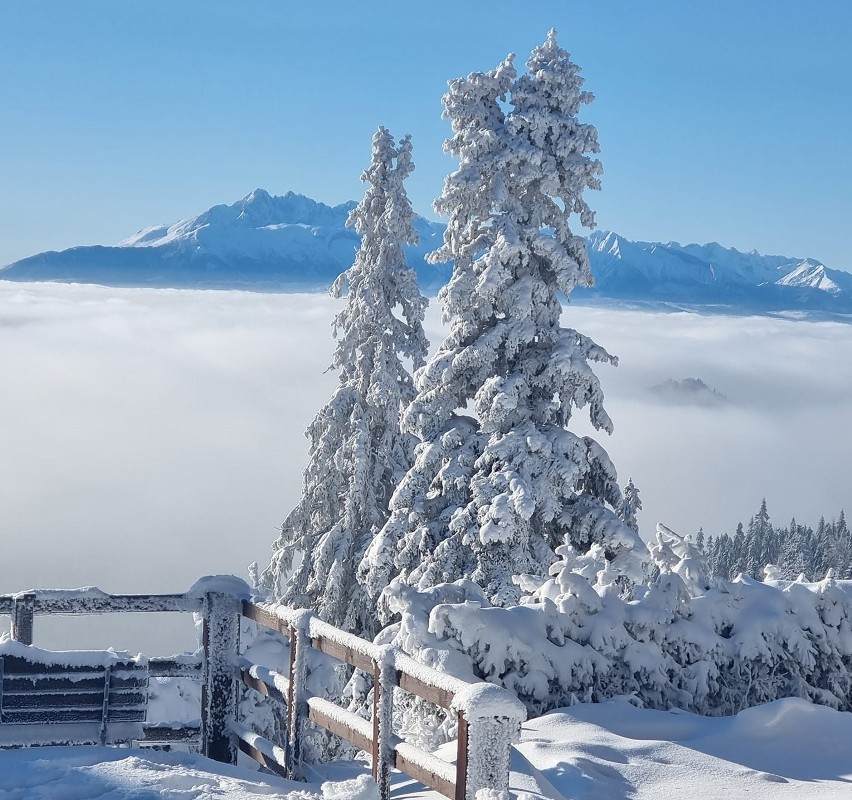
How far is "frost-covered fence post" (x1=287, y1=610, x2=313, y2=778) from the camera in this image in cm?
755

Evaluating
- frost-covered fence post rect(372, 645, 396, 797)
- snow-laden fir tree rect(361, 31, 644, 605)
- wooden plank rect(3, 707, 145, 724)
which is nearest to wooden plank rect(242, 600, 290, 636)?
wooden plank rect(3, 707, 145, 724)

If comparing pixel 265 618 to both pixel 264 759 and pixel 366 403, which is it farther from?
pixel 366 403

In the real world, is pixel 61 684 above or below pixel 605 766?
above

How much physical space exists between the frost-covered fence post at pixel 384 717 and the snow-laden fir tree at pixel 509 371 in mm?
10794

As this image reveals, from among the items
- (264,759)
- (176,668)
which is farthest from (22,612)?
(264,759)

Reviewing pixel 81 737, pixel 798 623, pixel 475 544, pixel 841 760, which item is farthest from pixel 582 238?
pixel 81 737

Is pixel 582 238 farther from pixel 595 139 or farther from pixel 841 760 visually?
pixel 841 760

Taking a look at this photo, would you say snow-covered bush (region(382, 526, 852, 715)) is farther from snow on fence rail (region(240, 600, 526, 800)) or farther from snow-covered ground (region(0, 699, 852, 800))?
snow on fence rail (region(240, 600, 526, 800))

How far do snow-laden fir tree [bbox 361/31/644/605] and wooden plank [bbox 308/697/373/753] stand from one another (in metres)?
9.93

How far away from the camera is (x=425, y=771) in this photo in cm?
597

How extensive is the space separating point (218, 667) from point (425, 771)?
3.19m

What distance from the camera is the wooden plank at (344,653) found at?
6598 millimetres

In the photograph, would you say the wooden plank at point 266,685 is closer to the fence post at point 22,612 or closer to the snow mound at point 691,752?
the fence post at point 22,612

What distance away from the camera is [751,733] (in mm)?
8680
